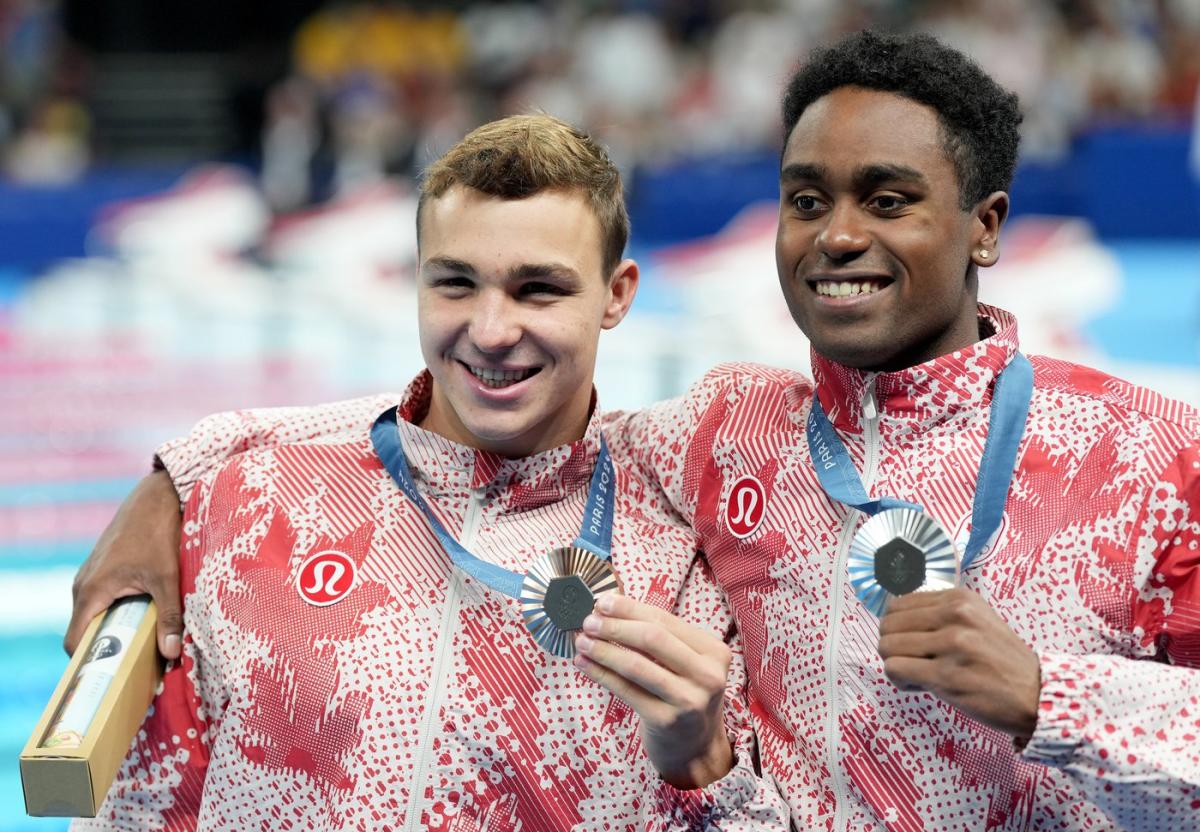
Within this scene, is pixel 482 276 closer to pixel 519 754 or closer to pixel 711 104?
pixel 519 754

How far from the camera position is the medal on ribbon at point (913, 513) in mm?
1729

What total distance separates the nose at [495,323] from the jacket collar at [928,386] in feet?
1.34

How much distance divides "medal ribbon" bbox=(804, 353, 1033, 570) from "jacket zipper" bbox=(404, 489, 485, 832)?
450 mm

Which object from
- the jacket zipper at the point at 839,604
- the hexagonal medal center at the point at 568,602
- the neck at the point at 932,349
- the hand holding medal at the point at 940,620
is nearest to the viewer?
the hand holding medal at the point at 940,620

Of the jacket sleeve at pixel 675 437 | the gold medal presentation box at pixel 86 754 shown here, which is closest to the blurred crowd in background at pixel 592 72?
the jacket sleeve at pixel 675 437

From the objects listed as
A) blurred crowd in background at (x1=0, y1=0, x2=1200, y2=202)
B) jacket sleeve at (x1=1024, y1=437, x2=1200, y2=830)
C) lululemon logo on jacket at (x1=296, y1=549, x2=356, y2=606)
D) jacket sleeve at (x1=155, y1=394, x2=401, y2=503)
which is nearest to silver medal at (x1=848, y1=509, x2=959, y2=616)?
jacket sleeve at (x1=1024, y1=437, x2=1200, y2=830)

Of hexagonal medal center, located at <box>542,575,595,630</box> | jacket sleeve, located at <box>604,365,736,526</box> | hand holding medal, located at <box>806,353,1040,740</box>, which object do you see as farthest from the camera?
jacket sleeve, located at <box>604,365,736,526</box>

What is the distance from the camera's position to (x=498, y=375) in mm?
2043

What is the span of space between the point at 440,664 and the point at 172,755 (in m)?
0.38

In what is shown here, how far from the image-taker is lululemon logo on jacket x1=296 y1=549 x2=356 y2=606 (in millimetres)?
2078

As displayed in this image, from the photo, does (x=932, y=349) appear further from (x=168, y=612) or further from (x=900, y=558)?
(x=168, y=612)

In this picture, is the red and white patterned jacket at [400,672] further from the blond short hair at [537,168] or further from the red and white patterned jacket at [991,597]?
the blond short hair at [537,168]

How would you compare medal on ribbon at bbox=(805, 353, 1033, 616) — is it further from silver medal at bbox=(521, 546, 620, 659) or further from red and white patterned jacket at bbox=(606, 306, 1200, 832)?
silver medal at bbox=(521, 546, 620, 659)

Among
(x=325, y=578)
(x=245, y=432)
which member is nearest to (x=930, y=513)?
(x=325, y=578)
